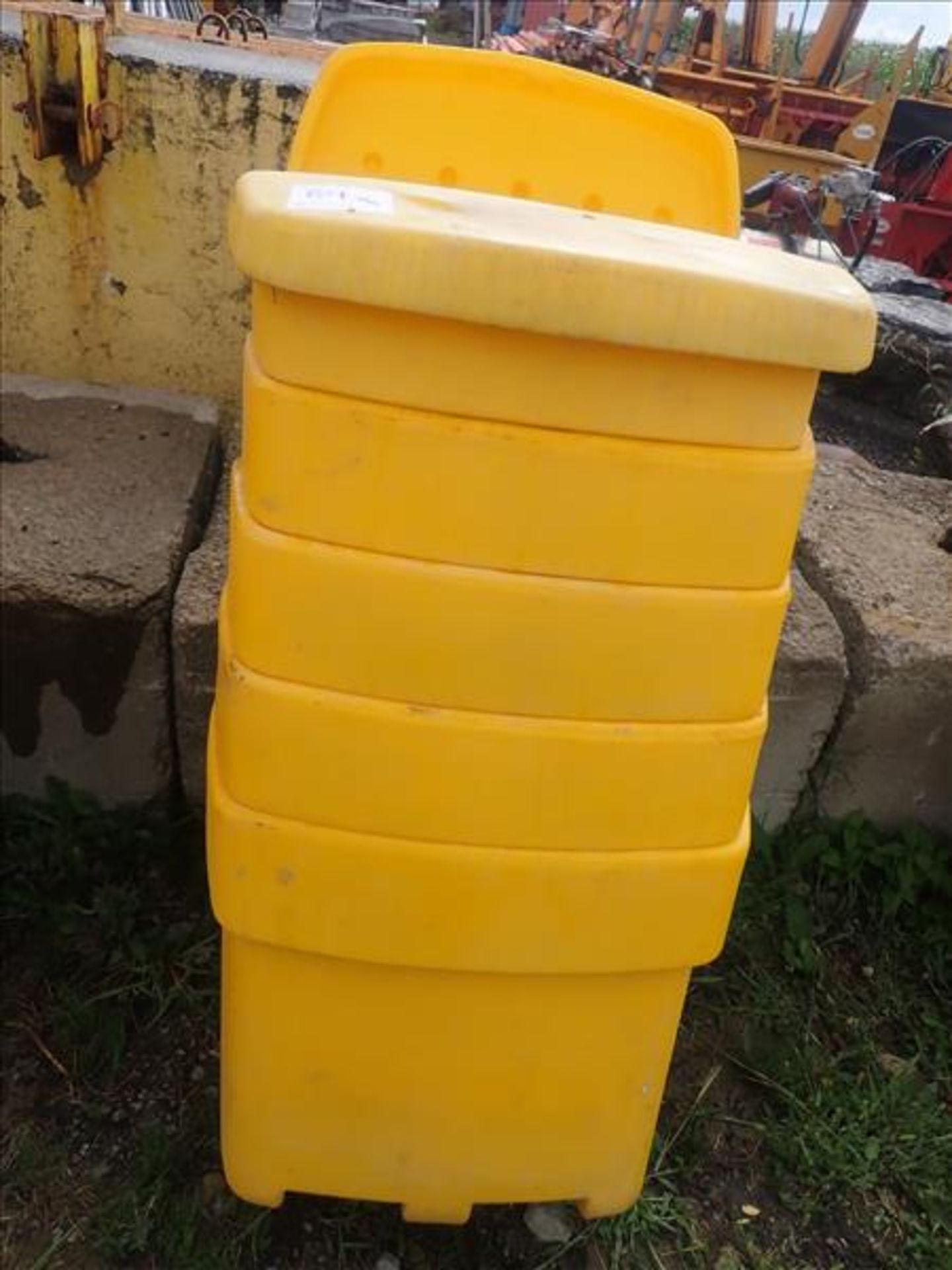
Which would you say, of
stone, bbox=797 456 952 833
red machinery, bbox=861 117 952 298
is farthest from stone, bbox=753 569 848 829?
red machinery, bbox=861 117 952 298

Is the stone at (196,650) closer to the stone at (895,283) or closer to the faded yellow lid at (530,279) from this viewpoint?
the faded yellow lid at (530,279)

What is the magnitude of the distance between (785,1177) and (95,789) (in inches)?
58.5

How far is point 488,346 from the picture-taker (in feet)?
3.63

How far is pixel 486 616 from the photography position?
121 cm

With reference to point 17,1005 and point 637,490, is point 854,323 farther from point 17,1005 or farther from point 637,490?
point 17,1005

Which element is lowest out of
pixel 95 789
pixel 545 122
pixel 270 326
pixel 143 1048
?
pixel 143 1048

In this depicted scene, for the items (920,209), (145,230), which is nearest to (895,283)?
(920,209)

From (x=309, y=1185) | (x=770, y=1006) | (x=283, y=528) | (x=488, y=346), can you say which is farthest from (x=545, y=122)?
(x=770, y=1006)

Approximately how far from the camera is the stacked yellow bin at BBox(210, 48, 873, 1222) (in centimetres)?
111

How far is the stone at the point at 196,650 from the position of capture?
2107mm

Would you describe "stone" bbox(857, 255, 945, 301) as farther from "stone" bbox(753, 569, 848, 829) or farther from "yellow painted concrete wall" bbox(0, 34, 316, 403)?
"yellow painted concrete wall" bbox(0, 34, 316, 403)

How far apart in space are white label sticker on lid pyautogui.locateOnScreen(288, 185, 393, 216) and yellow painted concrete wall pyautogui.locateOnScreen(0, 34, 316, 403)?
151 cm

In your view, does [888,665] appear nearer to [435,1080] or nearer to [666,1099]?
[666,1099]

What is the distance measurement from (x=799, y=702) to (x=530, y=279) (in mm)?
1488
